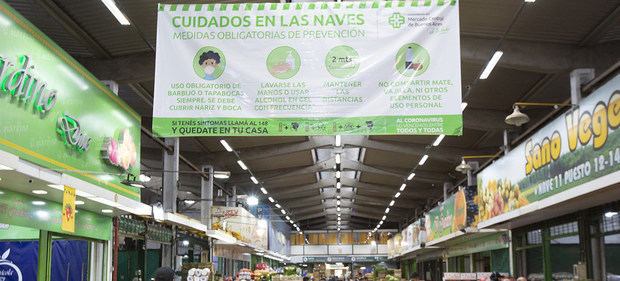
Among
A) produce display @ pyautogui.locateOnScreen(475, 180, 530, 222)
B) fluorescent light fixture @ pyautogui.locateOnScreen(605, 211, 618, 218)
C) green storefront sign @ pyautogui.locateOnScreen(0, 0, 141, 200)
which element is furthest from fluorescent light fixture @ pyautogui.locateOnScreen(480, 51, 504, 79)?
green storefront sign @ pyautogui.locateOnScreen(0, 0, 141, 200)

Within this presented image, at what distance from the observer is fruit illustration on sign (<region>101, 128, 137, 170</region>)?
983cm

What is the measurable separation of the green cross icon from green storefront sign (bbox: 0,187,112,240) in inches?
202

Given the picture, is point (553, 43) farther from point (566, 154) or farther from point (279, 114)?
point (279, 114)

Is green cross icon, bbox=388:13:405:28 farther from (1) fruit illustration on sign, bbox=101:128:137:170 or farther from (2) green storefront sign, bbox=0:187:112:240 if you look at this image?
(1) fruit illustration on sign, bbox=101:128:137:170

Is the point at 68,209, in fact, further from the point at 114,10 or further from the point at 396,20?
the point at 396,20

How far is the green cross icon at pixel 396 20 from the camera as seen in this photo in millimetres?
6238

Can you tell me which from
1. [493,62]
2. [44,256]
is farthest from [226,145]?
[44,256]

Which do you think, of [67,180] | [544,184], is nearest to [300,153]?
[544,184]

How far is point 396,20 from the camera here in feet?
20.5

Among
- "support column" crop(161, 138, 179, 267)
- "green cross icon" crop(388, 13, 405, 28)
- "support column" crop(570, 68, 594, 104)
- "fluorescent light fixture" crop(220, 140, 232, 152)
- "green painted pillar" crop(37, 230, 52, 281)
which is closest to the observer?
"green cross icon" crop(388, 13, 405, 28)

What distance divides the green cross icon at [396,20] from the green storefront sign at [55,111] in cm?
407

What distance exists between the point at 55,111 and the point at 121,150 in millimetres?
2712

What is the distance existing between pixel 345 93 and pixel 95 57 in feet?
25.0

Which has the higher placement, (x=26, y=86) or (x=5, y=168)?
(x=26, y=86)
